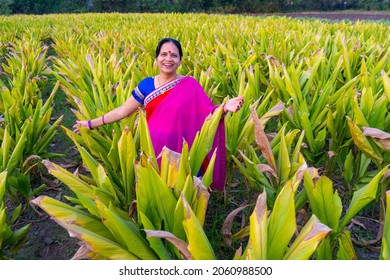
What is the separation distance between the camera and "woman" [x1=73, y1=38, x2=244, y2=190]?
1.74 metres

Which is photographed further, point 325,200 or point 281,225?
point 325,200

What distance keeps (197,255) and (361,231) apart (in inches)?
48.6

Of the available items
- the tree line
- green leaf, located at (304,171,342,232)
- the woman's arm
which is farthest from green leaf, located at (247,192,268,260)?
the tree line

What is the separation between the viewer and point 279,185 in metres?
1.50

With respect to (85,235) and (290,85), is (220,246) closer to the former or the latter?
(85,235)

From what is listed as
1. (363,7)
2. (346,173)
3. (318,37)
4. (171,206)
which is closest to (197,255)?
(171,206)

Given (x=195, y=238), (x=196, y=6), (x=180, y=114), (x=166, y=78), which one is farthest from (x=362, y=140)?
(x=196, y=6)

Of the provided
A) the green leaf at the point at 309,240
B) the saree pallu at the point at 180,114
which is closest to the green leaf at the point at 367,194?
the green leaf at the point at 309,240

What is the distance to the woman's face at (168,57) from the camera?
1.72 metres

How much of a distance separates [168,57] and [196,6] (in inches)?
1173

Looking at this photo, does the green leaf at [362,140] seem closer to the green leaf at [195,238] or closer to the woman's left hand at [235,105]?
the woman's left hand at [235,105]

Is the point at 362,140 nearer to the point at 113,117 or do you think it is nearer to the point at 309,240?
the point at 309,240

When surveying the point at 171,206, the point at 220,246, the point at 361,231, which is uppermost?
the point at 171,206

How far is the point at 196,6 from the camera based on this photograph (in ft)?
97.9
